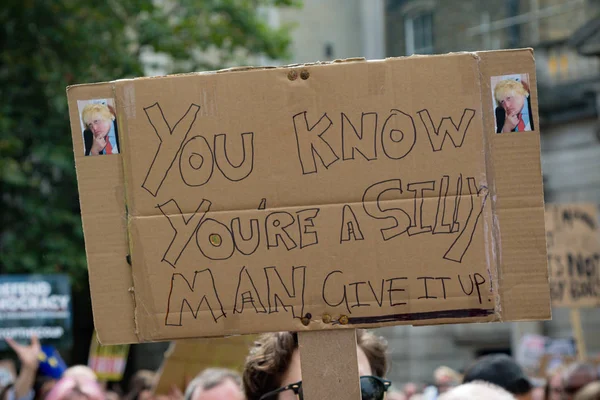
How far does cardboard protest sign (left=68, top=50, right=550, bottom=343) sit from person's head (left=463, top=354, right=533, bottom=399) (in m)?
2.74

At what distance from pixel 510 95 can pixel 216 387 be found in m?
2.09

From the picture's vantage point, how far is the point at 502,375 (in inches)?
221

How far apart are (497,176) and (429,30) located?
20096mm

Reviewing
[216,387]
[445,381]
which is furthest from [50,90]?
[216,387]

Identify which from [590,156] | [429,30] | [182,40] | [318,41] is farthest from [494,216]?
[318,41]

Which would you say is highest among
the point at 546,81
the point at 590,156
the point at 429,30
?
the point at 429,30

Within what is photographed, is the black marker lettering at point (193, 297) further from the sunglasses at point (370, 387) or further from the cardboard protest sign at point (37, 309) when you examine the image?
the cardboard protest sign at point (37, 309)

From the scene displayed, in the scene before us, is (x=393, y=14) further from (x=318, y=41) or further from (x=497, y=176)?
(x=497, y=176)

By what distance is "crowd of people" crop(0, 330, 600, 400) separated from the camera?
3418mm

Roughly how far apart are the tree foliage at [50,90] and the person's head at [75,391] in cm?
825

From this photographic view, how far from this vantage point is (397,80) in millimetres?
2932

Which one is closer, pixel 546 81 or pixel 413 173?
pixel 413 173

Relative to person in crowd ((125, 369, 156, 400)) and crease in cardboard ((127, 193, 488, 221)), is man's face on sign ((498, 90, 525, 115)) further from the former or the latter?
person in crowd ((125, 369, 156, 400))

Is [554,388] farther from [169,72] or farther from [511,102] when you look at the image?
[169,72]
